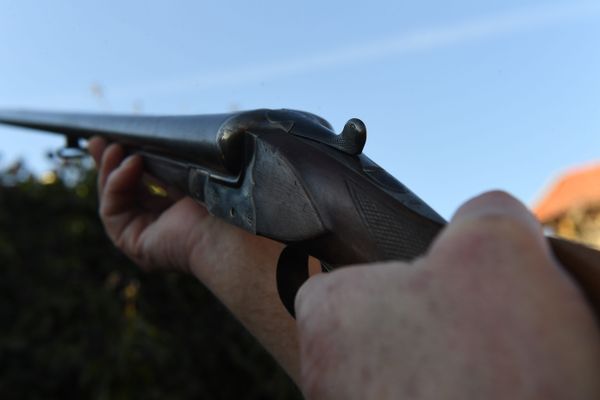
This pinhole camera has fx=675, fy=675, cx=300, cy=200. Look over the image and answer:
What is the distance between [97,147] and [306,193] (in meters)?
1.44

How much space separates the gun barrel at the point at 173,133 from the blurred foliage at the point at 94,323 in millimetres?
1419

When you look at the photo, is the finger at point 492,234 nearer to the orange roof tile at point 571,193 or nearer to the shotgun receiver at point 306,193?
the shotgun receiver at point 306,193

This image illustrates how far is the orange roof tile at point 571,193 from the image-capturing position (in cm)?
1031

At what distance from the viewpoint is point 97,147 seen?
92.0 inches

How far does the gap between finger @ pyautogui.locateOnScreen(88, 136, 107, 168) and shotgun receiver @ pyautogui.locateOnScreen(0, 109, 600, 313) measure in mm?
751

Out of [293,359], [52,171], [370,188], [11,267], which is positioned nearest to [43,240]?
[11,267]

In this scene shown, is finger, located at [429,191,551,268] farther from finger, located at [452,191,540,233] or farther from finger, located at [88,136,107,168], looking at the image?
finger, located at [88,136,107,168]

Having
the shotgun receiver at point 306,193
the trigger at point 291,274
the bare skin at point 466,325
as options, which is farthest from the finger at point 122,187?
the bare skin at point 466,325

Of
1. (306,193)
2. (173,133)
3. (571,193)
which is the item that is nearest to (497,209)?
(306,193)

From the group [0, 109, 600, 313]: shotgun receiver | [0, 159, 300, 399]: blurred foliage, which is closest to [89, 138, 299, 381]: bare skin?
[0, 109, 600, 313]: shotgun receiver

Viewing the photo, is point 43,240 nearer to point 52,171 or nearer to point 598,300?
point 52,171

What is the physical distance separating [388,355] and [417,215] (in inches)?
15.1

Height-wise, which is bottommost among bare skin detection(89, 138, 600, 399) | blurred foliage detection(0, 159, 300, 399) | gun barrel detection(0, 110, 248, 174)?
blurred foliage detection(0, 159, 300, 399)

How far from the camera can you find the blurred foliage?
3.50m
